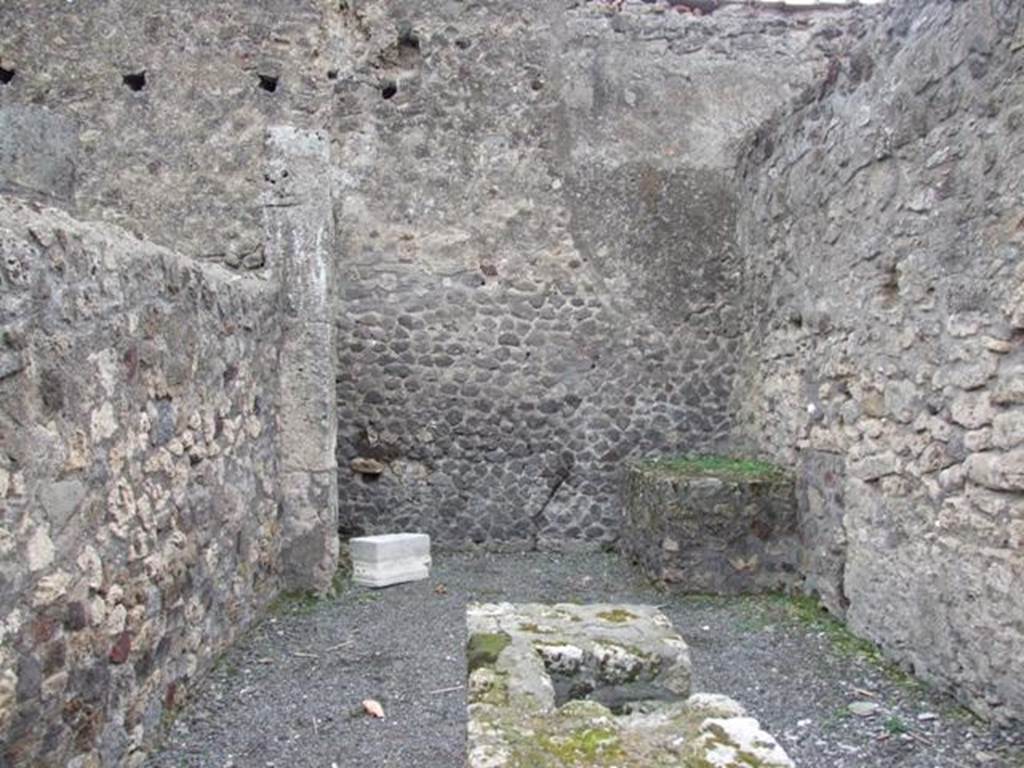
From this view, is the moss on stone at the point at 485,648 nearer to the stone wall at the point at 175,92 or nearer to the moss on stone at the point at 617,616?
the moss on stone at the point at 617,616

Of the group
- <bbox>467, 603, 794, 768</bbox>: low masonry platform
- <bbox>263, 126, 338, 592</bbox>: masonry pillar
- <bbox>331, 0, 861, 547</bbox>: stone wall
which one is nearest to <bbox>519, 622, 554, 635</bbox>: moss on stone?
<bbox>467, 603, 794, 768</bbox>: low masonry platform

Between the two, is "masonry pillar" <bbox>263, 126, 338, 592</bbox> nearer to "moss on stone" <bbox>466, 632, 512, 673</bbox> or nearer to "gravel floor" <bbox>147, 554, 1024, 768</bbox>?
"gravel floor" <bbox>147, 554, 1024, 768</bbox>

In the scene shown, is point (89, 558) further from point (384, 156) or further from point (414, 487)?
point (384, 156)

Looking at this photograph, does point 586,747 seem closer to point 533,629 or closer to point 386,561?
point 533,629

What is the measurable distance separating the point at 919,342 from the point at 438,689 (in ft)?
9.33

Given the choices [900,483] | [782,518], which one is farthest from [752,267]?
[900,483]

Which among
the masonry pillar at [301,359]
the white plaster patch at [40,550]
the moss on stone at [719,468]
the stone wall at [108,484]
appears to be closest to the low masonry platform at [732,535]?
the moss on stone at [719,468]

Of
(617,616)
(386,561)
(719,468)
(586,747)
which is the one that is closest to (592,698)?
(617,616)

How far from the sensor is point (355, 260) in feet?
24.9

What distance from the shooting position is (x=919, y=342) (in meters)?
4.44

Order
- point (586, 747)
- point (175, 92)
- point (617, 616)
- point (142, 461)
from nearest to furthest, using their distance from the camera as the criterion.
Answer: point (586, 747)
point (617, 616)
point (142, 461)
point (175, 92)

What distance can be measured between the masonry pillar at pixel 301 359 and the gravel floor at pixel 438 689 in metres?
0.39

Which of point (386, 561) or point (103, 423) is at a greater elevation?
point (103, 423)

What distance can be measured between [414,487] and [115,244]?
439 cm
